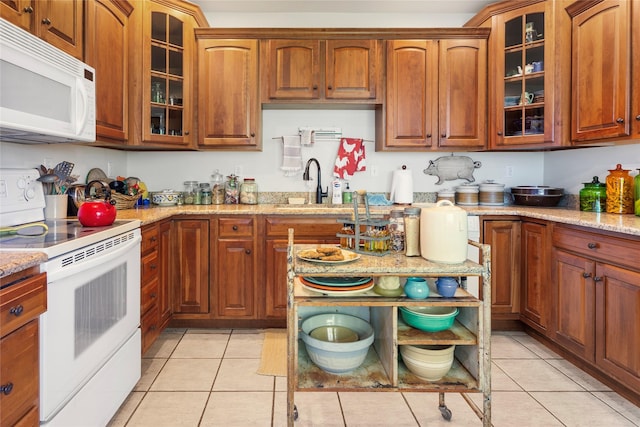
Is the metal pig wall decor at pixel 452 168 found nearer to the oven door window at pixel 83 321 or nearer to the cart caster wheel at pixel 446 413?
the cart caster wheel at pixel 446 413

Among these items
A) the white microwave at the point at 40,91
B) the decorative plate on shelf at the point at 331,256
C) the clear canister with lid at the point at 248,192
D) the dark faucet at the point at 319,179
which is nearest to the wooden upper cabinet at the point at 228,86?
the clear canister with lid at the point at 248,192

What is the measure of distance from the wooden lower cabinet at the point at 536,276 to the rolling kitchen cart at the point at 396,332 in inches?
55.4

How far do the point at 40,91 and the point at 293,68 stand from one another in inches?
75.6

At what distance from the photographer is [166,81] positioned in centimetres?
299

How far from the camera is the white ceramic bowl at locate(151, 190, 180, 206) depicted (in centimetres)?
323

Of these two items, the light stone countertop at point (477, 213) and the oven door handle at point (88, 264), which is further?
the light stone countertop at point (477, 213)

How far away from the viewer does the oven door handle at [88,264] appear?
133cm

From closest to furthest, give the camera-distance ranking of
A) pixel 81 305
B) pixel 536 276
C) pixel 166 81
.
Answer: pixel 81 305 → pixel 536 276 → pixel 166 81

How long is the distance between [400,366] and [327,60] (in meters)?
2.48

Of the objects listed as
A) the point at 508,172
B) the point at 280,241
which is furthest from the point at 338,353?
the point at 508,172

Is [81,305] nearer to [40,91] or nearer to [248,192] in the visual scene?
[40,91]

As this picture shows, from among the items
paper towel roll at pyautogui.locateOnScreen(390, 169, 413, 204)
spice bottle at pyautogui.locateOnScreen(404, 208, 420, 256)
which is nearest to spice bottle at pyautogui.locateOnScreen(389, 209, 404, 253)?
spice bottle at pyautogui.locateOnScreen(404, 208, 420, 256)

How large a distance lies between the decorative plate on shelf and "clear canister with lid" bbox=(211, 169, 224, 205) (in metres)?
2.06

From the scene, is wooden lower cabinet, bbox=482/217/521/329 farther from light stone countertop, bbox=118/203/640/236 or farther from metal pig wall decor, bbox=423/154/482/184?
metal pig wall decor, bbox=423/154/482/184
